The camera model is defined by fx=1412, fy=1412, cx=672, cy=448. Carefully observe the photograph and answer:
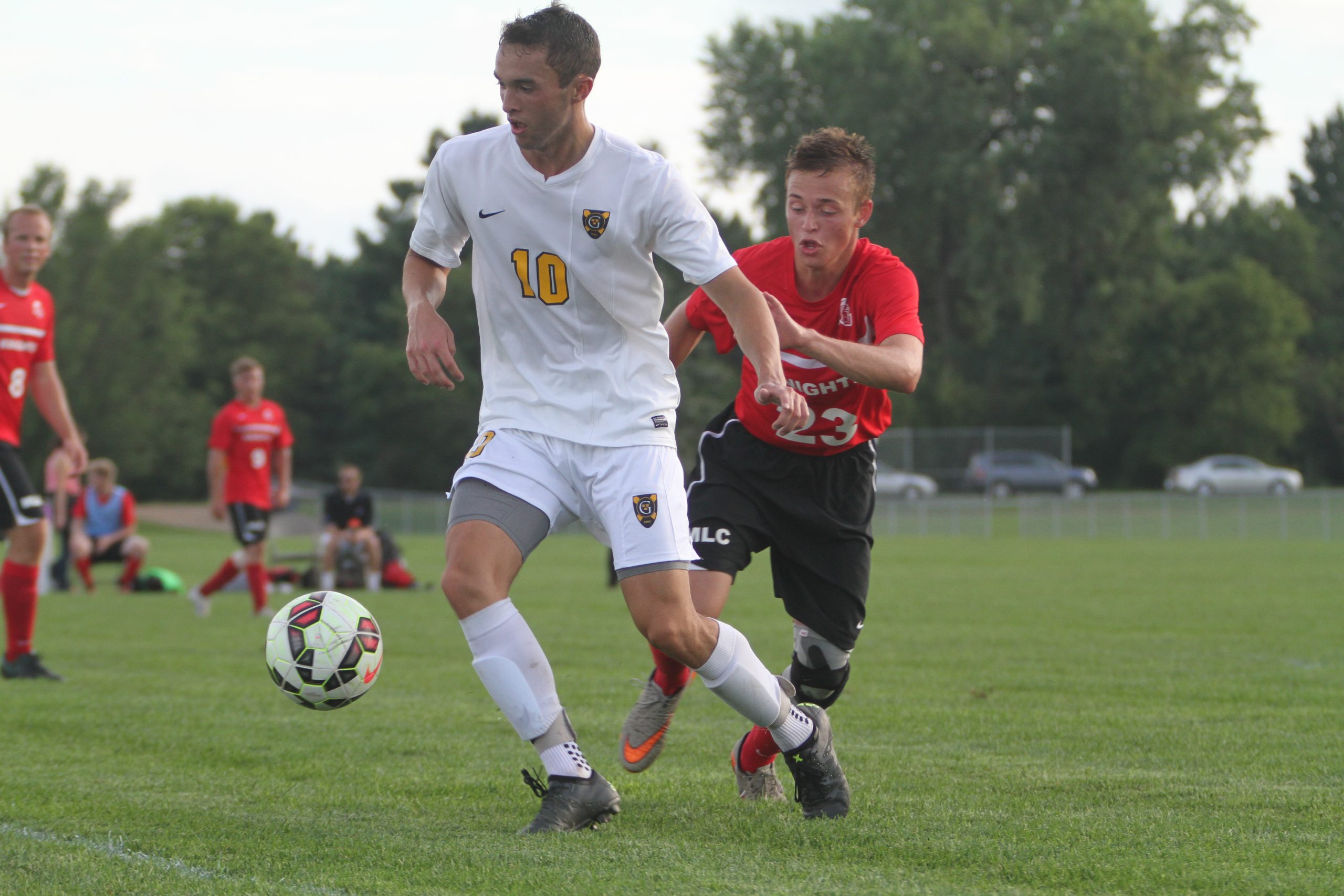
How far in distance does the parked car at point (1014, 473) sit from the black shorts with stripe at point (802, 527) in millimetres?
34556

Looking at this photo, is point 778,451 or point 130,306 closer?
point 778,451

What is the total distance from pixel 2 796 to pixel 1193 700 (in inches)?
215

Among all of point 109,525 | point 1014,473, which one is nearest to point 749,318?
point 109,525

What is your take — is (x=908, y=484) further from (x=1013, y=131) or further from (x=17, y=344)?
(x=17, y=344)

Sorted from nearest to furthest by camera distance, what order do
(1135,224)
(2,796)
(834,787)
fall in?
(834,787) < (2,796) < (1135,224)

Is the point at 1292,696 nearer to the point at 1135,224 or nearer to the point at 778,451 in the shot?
the point at 778,451

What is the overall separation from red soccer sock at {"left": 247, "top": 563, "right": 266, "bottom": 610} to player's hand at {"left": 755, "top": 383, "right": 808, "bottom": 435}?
9.87m

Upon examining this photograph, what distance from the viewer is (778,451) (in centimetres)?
498

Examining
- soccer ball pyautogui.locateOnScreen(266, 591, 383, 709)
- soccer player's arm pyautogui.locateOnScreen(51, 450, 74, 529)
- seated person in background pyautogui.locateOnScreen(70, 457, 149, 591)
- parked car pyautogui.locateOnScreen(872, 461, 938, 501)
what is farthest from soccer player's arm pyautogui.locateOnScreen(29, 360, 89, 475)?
parked car pyautogui.locateOnScreen(872, 461, 938, 501)

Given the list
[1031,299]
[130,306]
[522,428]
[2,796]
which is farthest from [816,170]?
[130,306]

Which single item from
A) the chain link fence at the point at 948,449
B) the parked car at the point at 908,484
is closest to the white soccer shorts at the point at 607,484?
the parked car at the point at 908,484

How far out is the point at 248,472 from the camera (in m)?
12.7

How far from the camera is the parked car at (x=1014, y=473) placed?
3916cm

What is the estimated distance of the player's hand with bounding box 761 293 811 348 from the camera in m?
4.06
